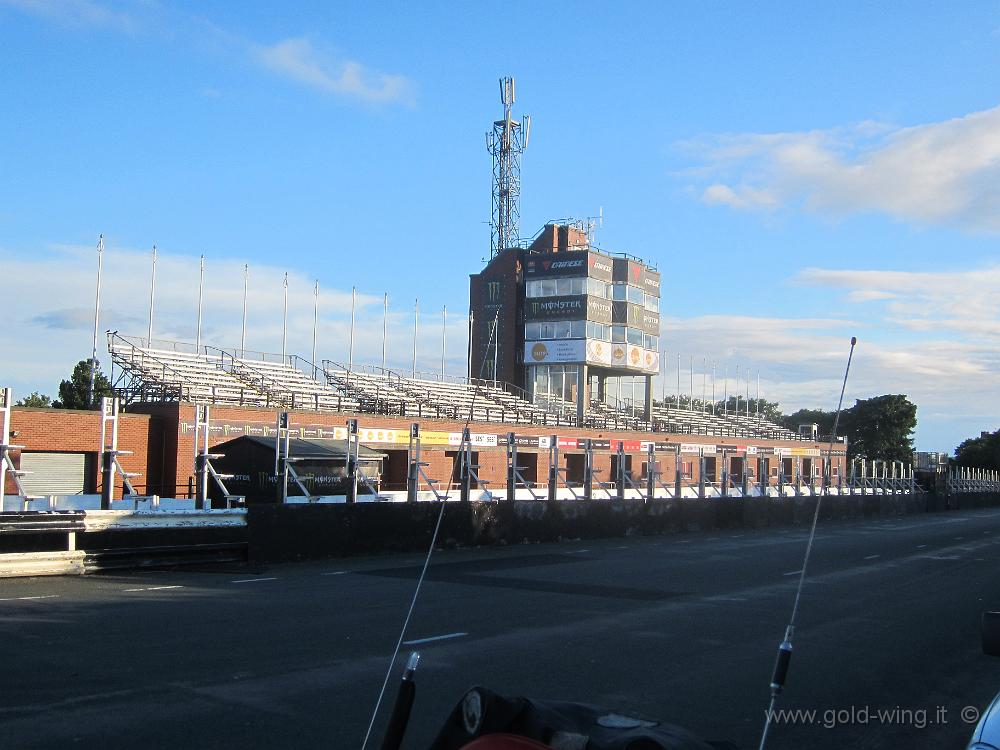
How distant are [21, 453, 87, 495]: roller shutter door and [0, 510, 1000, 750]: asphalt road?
1759 centimetres

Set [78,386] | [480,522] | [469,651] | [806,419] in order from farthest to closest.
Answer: [806,419]
[78,386]
[480,522]
[469,651]

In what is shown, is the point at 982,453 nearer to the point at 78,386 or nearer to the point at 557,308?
the point at 557,308

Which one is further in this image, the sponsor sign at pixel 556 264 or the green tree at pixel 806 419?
the green tree at pixel 806 419

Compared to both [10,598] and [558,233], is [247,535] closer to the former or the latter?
[10,598]

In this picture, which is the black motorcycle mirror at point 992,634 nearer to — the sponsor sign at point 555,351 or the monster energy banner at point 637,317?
the sponsor sign at point 555,351

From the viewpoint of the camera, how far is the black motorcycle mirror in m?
4.77

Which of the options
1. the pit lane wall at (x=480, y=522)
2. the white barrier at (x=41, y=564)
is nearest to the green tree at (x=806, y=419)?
the pit lane wall at (x=480, y=522)

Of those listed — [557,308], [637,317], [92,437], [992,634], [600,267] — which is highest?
[600,267]

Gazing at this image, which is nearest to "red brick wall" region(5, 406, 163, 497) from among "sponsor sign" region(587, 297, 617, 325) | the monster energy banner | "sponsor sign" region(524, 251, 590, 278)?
"sponsor sign" region(587, 297, 617, 325)

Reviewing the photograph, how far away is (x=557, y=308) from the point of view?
214 feet

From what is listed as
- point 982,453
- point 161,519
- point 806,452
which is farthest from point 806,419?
point 161,519

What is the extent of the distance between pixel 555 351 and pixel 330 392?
2231 cm

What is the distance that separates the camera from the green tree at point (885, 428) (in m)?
100

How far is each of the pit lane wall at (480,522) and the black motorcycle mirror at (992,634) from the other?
1542 cm
